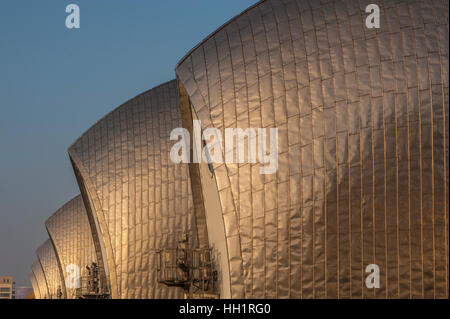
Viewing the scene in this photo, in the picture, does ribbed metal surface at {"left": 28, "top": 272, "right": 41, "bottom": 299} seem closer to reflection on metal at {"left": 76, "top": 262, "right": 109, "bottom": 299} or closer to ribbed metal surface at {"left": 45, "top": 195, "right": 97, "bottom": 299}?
ribbed metal surface at {"left": 45, "top": 195, "right": 97, "bottom": 299}

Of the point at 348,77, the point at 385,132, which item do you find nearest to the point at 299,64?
the point at 348,77

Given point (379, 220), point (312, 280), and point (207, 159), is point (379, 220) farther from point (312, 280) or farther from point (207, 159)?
point (207, 159)

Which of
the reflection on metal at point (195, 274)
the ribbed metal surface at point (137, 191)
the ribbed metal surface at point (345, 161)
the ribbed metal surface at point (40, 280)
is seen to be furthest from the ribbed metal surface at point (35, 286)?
the ribbed metal surface at point (345, 161)

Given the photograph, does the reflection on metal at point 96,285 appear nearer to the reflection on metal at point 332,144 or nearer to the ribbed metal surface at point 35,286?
the reflection on metal at point 332,144

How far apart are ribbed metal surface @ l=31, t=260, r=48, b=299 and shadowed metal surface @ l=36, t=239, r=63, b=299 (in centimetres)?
107

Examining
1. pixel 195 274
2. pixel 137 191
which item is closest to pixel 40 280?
pixel 137 191

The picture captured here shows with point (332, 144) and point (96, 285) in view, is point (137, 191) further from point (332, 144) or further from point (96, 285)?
point (332, 144)

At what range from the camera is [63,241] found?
4581 centimetres

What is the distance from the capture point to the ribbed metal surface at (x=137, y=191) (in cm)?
3072

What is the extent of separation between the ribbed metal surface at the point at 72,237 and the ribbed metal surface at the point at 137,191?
11886 mm

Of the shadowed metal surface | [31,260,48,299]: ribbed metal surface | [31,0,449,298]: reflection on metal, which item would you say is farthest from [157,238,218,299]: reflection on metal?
[31,260,48,299]: ribbed metal surface

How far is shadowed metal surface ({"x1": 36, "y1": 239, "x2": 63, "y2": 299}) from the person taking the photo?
177 feet

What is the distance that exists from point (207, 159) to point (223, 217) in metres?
1.81

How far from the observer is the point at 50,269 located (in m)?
56.2
